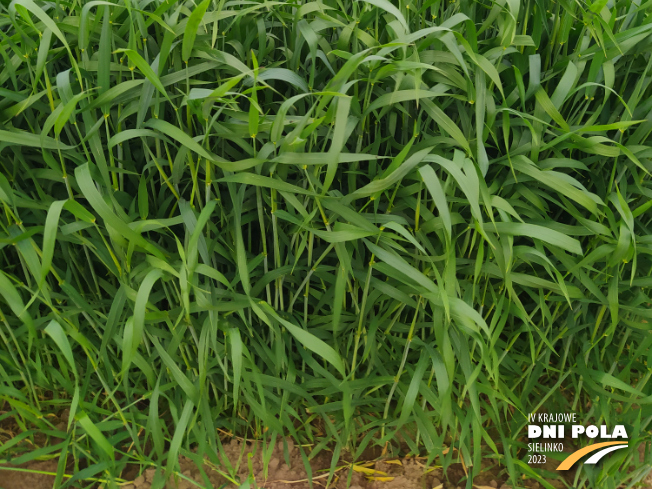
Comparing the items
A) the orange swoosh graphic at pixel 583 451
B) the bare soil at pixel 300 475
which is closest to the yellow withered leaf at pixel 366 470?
the bare soil at pixel 300 475

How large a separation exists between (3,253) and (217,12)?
0.53 m

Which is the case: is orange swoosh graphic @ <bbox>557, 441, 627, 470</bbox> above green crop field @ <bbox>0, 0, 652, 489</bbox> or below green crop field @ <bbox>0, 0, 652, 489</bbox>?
below

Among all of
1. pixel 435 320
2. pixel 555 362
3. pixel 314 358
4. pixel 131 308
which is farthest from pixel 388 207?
pixel 555 362

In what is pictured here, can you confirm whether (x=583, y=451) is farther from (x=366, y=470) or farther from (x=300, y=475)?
(x=300, y=475)

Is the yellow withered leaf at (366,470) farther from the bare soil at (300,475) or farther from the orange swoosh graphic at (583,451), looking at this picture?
the orange swoosh graphic at (583,451)

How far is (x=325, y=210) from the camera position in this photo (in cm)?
73

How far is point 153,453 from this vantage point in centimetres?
92

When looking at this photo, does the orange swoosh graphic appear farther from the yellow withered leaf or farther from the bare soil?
the yellow withered leaf

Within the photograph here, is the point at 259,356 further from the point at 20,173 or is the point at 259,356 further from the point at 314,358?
the point at 20,173

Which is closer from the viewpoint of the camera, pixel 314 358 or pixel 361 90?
pixel 361 90

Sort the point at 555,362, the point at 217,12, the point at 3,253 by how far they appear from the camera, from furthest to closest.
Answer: the point at 555,362 < the point at 3,253 < the point at 217,12

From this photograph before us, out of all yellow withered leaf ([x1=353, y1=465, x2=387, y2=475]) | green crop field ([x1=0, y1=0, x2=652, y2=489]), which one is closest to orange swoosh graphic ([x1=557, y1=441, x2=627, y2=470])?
green crop field ([x1=0, y1=0, x2=652, y2=489])

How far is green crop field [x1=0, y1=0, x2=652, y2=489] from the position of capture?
0.65 metres

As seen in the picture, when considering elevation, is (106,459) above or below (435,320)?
below
